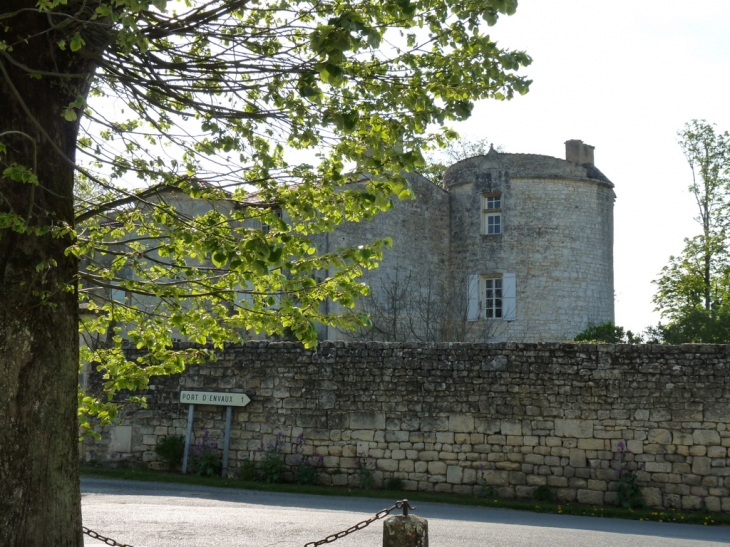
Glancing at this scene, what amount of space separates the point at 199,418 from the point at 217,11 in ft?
35.0

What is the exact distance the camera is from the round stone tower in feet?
81.1

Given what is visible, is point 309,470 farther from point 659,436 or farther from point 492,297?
point 492,297

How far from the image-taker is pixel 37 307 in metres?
5.18

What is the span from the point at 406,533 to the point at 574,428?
8122mm

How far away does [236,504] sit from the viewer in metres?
11.6

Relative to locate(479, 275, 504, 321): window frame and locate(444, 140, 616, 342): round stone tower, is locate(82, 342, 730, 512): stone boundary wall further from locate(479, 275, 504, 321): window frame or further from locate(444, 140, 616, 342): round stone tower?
locate(479, 275, 504, 321): window frame

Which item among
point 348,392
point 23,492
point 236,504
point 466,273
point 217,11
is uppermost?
point 466,273

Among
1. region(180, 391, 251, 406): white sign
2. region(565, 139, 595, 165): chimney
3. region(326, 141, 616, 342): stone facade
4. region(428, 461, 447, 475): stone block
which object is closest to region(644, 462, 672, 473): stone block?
region(428, 461, 447, 475): stone block

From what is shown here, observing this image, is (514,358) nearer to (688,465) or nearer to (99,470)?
(688,465)

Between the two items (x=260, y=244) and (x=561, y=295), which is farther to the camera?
(x=561, y=295)

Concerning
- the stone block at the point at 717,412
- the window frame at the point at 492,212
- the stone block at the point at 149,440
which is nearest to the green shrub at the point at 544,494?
the stone block at the point at 717,412

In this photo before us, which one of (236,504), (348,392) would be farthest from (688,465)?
(236,504)

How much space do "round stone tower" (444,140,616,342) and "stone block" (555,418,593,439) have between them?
11374 millimetres

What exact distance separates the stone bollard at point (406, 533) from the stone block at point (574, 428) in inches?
315
